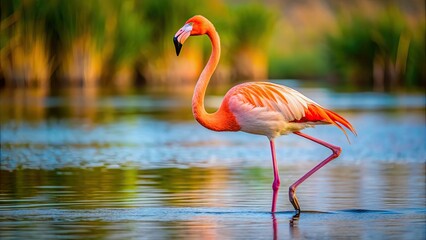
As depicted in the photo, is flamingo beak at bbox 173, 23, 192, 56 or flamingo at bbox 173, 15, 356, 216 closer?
flamingo beak at bbox 173, 23, 192, 56

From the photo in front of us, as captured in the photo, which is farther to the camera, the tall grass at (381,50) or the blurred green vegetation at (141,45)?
the blurred green vegetation at (141,45)

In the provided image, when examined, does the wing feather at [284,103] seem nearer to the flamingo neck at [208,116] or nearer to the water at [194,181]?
the flamingo neck at [208,116]

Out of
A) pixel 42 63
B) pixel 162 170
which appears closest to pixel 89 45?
pixel 42 63

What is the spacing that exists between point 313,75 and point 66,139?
143ft

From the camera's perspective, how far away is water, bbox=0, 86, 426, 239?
8.04m

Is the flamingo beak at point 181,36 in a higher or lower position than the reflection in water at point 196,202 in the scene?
higher

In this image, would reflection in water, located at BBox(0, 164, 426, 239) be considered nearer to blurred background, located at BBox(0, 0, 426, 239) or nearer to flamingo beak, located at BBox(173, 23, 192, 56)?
blurred background, located at BBox(0, 0, 426, 239)

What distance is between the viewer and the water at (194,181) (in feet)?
26.4

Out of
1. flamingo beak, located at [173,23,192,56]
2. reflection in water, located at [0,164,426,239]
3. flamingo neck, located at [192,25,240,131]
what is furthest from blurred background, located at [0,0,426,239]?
flamingo beak, located at [173,23,192,56]

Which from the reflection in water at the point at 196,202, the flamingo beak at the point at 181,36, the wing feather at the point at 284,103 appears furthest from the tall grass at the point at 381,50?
the flamingo beak at the point at 181,36

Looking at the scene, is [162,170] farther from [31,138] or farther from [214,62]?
[31,138]

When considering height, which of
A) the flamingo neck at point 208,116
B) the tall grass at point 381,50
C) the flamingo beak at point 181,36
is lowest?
the tall grass at point 381,50

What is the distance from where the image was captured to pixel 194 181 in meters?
11.3

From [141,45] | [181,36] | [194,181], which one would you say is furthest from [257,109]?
[141,45]
